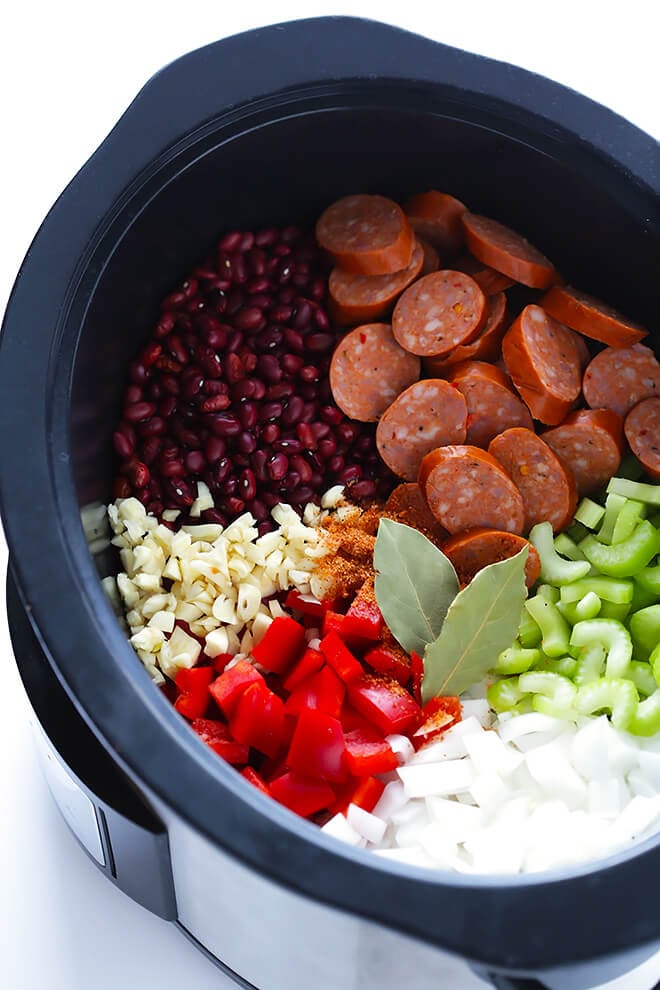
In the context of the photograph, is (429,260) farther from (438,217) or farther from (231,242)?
(231,242)

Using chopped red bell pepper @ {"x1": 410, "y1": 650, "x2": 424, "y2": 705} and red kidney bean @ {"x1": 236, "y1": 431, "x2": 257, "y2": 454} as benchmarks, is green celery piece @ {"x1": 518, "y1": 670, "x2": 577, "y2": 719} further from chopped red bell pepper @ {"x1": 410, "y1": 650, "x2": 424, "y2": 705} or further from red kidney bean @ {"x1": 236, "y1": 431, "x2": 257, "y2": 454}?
red kidney bean @ {"x1": 236, "y1": 431, "x2": 257, "y2": 454}

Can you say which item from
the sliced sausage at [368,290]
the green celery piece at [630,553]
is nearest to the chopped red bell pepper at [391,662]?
the green celery piece at [630,553]

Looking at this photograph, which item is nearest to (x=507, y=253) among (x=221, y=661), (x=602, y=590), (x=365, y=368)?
(x=365, y=368)

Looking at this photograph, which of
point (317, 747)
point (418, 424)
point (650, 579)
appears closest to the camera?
point (317, 747)

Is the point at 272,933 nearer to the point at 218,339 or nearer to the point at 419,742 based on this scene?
the point at 419,742

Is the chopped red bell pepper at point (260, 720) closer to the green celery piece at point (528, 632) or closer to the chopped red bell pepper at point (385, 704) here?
the chopped red bell pepper at point (385, 704)

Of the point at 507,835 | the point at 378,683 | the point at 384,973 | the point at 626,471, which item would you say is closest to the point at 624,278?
the point at 626,471

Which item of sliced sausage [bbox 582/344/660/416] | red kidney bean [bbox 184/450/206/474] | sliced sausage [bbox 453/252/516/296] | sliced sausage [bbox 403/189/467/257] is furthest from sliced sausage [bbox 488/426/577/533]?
red kidney bean [bbox 184/450/206/474]
